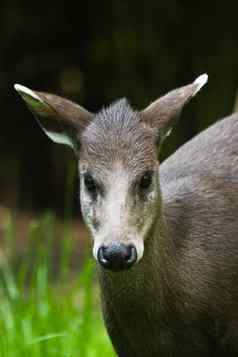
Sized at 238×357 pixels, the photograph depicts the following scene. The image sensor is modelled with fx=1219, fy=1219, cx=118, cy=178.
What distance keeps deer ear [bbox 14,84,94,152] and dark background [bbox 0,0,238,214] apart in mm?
5444

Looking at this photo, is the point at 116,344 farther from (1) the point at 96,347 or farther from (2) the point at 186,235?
(1) the point at 96,347

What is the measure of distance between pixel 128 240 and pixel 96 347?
219 centimetres

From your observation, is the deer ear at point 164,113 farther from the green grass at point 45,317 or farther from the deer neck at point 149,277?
the green grass at point 45,317

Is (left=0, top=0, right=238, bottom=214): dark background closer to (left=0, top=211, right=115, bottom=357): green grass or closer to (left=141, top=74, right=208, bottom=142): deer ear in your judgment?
(left=0, top=211, right=115, bottom=357): green grass

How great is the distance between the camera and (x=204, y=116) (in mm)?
11156

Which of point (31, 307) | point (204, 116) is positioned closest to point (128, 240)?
point (31, 307)

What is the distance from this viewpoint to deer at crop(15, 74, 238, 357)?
5301 mm

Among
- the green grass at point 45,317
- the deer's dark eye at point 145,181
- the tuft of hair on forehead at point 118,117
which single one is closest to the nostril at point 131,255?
the deer's dark eye at point 145,181

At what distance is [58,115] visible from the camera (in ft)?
18.1

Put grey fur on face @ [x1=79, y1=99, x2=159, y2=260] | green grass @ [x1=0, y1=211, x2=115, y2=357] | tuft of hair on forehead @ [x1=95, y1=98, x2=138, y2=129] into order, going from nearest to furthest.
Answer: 1. grey fur on face @ [x1=79, y1=99, x2=159, y2=260]
2. tuft of hair on forehead @ [x1=95, y1=98, x2=138, y2=129]
3. green grass @ [x1=0, y1=211, x2=115, y2=357]

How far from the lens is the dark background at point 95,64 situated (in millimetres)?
11031

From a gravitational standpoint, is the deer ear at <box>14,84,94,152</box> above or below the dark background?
below

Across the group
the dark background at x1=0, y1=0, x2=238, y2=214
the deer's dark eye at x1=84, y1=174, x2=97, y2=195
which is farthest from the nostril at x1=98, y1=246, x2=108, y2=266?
the dark background at x1=0, y1=0, x2=238, y2=214

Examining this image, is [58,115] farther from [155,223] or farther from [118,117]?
[155,223]
